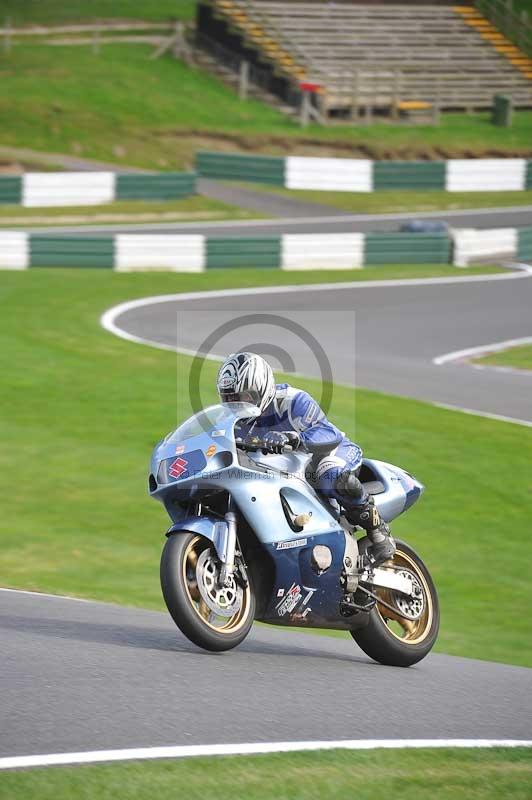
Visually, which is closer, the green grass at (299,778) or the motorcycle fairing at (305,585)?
the green grass at (299,778)

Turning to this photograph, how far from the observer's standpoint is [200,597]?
6.88m

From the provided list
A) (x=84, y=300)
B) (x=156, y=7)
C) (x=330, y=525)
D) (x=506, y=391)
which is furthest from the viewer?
(x=156, y=7)

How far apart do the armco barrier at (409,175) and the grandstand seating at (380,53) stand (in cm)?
623

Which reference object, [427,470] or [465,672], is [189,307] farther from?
[465,672]

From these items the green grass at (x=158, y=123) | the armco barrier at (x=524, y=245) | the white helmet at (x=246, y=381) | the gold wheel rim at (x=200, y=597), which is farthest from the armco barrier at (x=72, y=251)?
the gold wheel rim at (x=200, y=597)

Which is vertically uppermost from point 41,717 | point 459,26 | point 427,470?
point 459,26

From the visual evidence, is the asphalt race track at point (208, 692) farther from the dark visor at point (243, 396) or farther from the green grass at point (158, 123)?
the green grass at point (158, 123)

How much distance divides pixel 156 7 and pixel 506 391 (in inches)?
1603

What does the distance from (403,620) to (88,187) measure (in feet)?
84.6

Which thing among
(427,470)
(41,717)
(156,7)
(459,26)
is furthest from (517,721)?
(156,7)

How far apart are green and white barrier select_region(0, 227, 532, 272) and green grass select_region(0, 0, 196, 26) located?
2593cm

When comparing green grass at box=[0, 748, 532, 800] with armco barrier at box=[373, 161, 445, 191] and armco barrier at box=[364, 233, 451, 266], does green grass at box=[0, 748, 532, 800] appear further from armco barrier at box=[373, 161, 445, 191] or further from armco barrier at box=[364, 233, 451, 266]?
armco barrier at box=[373, 161, 445, 191]

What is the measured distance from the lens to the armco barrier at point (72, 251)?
24750 mm

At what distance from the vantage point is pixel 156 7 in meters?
54.7
